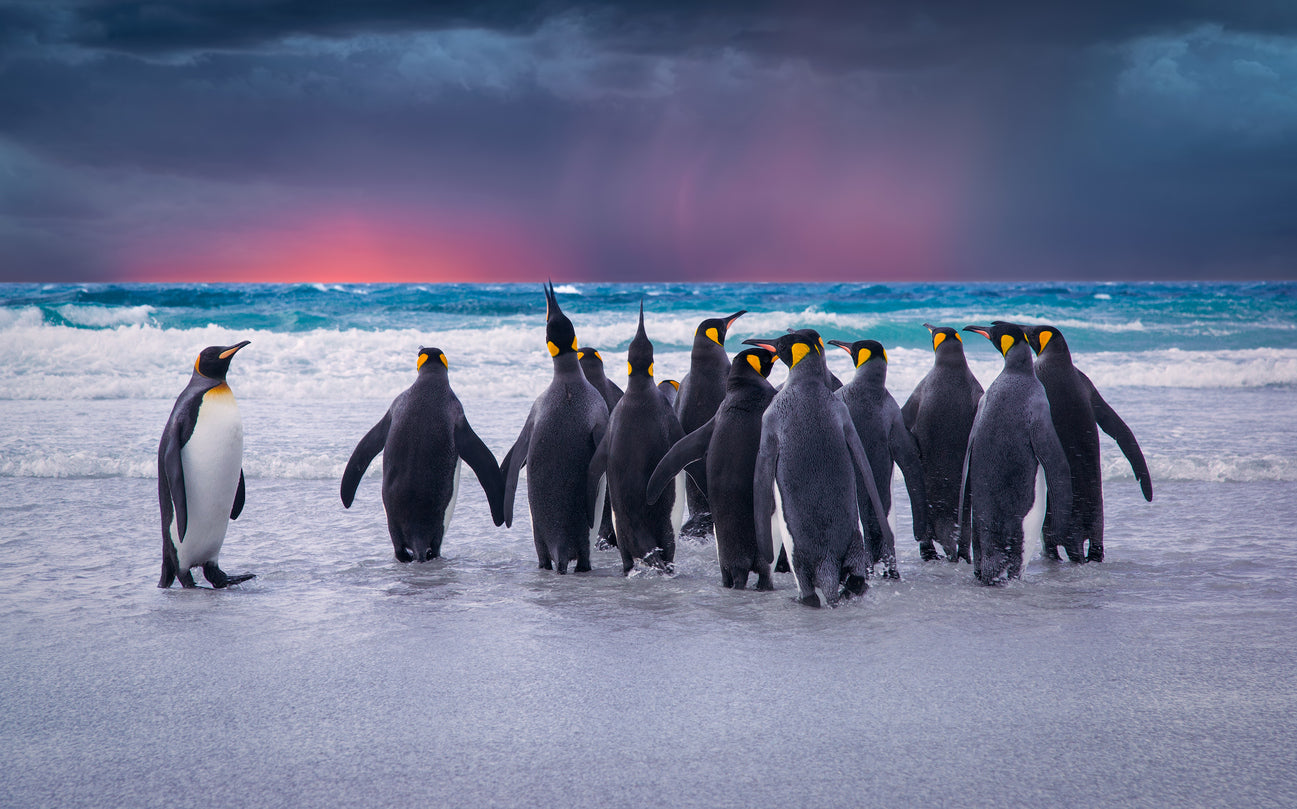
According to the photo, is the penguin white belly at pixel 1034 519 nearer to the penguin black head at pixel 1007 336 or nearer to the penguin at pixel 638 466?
the penguin black head at pixel 1007 336

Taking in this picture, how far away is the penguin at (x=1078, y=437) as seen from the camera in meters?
4.49

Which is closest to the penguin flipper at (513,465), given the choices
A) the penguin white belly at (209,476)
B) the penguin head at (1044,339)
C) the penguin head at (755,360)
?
the penguin head at (755,360)

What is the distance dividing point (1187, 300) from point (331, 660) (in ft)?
105

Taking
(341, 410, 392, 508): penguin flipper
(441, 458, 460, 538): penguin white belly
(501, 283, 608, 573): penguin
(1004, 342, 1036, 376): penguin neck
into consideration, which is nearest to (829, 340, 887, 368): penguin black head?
(1004, 342, 1036, 376): penguin neck

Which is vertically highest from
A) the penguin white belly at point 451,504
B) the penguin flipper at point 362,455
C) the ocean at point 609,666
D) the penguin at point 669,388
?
the penguin at point 669,388

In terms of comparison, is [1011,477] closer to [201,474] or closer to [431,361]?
[431,361]

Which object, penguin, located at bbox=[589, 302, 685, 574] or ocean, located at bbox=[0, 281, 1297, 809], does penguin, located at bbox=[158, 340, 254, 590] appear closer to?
ocean, located at bbox=[0, 281, 1297, 809]

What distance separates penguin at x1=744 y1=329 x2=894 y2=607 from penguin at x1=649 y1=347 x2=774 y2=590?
10 centimetres

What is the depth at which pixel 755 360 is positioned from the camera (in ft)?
14.4

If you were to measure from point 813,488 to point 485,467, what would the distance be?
1801mm

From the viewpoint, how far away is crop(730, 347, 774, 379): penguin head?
4.37 meters

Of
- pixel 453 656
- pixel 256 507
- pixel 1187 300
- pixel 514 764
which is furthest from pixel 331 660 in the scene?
pixel 1187 300

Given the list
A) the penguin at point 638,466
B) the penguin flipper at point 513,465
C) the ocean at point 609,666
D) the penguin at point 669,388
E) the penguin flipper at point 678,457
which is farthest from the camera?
the penguin at point 669,388

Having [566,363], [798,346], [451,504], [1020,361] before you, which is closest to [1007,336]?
[1020,361]
